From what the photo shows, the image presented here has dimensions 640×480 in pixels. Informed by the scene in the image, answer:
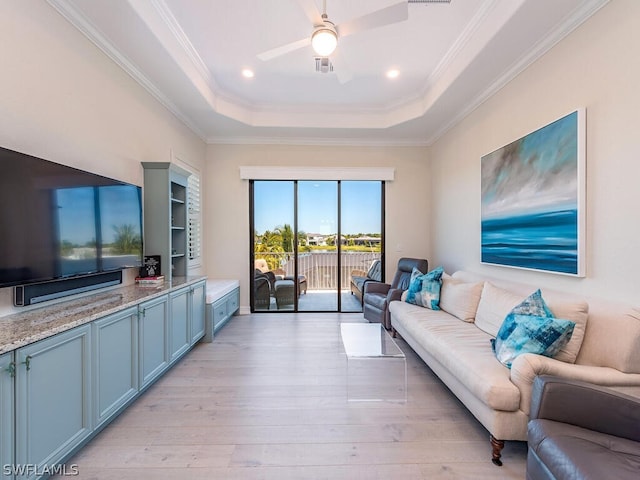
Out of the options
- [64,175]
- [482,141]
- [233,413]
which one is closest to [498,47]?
[482,141]

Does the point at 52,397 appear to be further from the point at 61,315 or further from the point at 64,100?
the point at 64,100

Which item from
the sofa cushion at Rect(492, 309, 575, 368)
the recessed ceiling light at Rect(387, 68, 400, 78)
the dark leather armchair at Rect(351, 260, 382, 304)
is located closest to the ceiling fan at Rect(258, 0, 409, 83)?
the recessed ceiling light at Rect(387, 68, 400, 78)

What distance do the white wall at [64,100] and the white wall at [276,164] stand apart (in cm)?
176

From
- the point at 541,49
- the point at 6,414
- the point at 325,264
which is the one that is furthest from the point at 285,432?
the point at 541,49

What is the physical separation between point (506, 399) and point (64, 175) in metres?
3.10

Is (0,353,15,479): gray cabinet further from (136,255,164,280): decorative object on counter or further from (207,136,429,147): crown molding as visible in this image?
(207,136,429,147): crown molding

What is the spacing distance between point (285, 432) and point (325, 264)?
3346 mm

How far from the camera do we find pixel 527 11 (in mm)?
2211

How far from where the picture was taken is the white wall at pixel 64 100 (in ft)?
6.04

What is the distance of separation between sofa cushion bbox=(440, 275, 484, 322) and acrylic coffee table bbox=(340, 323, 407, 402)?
2.61 ft

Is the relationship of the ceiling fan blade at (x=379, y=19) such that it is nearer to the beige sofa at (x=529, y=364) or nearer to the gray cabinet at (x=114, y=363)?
the beige sofa at (x=529, y=364)

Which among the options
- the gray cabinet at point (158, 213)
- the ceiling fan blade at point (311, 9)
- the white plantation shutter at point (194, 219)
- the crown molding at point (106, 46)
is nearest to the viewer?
the ceiling fan blade at point (311, 9)

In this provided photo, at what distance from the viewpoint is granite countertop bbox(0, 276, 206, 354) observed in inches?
56.8

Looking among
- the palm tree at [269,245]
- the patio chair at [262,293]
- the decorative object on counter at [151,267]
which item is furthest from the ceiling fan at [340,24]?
the patio chair at [262,293]
